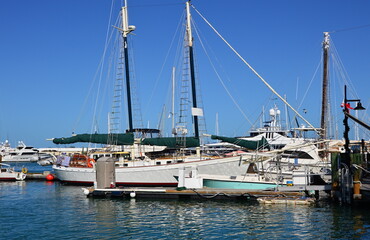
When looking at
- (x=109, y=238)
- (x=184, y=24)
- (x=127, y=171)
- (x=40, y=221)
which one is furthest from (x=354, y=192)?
(x=184, y=24)

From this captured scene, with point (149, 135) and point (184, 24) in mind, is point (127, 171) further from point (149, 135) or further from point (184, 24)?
point (184, 24)

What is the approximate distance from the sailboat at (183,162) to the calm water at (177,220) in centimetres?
652

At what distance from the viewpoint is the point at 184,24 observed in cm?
4791

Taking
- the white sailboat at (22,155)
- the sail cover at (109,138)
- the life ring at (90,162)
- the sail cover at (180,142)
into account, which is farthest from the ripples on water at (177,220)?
the white sailboat at (22,155)

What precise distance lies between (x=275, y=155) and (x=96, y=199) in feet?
50.4

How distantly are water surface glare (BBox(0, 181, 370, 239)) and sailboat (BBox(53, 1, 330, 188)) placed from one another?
6.47m

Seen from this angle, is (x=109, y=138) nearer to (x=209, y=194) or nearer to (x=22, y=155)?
(x=209, y=194)

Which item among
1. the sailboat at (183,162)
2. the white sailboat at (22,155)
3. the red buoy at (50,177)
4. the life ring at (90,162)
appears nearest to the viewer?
the sailboat at (183,162)

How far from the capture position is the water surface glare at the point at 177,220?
72.2 feet

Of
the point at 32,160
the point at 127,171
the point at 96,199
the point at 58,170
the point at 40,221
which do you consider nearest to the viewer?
the point at 40,221

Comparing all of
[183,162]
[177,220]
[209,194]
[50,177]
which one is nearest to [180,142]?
[183,162]

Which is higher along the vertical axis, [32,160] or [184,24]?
[184,24]

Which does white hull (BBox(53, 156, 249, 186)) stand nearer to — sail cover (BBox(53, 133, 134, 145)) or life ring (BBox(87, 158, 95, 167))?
life ring (BBox(87, 158, 95, 167))

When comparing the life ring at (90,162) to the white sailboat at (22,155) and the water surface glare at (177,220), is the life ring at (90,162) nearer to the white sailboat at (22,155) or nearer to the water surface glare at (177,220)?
the water surface glare at (177,220)
